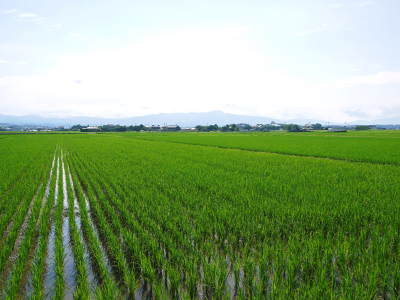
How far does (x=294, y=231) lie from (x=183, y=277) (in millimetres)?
2439

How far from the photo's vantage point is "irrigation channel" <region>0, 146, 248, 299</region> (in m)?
3.25

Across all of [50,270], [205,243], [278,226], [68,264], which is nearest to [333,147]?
[278,226]

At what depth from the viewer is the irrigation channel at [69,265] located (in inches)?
128

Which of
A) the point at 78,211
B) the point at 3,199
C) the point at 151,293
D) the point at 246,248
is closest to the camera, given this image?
the point at 151,293

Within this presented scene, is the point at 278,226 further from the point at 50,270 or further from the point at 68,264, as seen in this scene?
the point at 50,270

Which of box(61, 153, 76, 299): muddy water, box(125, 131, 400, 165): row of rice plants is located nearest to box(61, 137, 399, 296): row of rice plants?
box(61, 153, 76, 299): muddy water

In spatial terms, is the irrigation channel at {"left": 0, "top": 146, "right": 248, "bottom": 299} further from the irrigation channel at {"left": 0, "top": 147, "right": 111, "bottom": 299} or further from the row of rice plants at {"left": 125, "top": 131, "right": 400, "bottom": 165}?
the row of rice plants at {"left": 125, "top": 131, "right": 400, "bottom": 165}

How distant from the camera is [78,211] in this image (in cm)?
667

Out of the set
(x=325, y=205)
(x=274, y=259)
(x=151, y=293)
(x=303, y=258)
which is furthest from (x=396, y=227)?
(x=151, y=293)

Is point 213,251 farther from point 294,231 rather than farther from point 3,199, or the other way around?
point 3,199

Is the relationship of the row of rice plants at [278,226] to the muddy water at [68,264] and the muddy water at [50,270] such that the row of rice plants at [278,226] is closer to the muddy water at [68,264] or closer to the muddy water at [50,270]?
the muddy water at [68,264]

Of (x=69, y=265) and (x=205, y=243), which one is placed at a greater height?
(x=205, y=243)

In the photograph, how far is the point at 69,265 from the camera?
4000 millimetres

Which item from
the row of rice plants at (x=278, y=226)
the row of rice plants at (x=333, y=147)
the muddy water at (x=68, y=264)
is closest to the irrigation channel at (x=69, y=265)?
the muddy water at (x=68, y=264)
